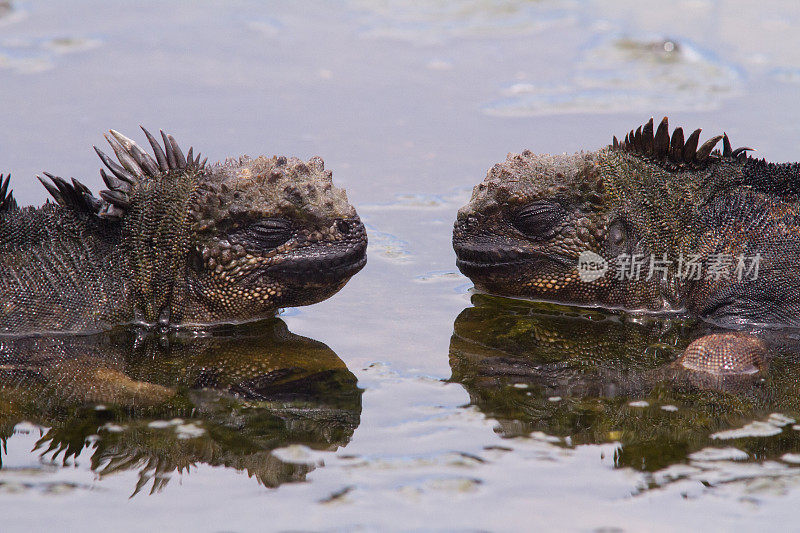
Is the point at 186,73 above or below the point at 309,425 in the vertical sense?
above

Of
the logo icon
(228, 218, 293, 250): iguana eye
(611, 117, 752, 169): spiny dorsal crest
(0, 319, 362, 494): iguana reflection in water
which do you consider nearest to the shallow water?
(0, 319, 362, 494): iguana reflection in water

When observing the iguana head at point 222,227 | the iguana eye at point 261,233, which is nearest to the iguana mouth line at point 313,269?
the iguana head at point 222,227

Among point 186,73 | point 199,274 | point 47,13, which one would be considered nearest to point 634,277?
point 199,274

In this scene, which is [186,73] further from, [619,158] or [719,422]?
[719,422]

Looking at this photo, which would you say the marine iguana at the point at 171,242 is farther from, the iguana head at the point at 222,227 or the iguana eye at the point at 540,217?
the iguana eye at the point at 540,217

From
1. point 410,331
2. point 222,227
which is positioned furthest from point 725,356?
point 222,227

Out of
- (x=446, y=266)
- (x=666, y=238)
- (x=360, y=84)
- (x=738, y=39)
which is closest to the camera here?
(x=666, y=238)
